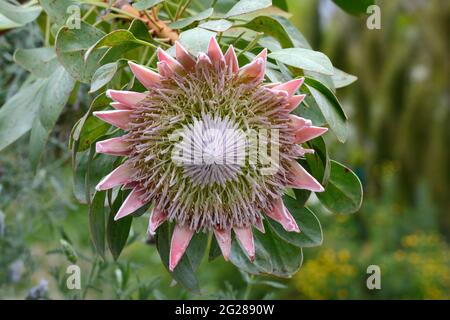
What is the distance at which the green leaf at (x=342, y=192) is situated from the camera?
0.99m

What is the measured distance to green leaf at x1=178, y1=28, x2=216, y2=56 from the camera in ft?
2.79

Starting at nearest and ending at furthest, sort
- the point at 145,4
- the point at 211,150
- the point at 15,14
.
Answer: the point at 211,150
the point at 145,4
the point at 15,14

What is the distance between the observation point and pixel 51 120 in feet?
3.38

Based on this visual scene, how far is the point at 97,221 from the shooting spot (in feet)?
3.11

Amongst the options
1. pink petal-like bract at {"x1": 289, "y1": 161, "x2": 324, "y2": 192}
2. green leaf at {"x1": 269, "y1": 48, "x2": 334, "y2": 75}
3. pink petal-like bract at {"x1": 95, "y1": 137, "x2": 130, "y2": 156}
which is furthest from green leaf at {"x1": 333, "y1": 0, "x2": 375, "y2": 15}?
pink petal-like bract at {"x1": 95, "y1": 137, "x2": 130, "y2": 156}

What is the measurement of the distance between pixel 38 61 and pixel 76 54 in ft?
0.68

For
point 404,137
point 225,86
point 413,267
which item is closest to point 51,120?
point 225,86

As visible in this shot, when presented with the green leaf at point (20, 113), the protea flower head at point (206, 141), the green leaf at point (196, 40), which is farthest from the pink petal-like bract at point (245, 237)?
the green leaf at point (20, 113)

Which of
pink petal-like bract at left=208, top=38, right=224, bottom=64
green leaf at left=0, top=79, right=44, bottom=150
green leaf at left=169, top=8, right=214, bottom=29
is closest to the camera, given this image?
pink petal-like bract at left=208, top=38, right=224, bottom=64

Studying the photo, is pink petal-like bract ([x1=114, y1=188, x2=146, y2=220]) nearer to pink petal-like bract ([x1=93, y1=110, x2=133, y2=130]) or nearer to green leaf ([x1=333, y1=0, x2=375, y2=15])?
pink petal-like bract ([x1=93, y1=110, x2=133, y2=130])

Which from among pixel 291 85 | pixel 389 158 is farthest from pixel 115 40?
pixel 389 158

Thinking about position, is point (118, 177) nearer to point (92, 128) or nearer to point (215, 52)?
point (92, 128)

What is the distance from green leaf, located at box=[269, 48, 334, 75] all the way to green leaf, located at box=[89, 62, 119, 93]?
20cm

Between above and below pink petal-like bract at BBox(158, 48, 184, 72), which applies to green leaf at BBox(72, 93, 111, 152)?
below
